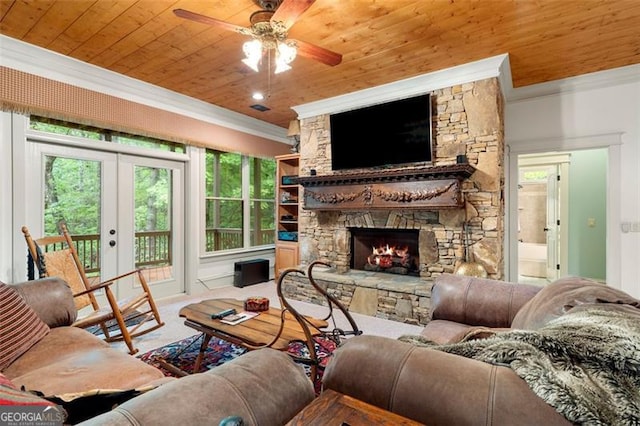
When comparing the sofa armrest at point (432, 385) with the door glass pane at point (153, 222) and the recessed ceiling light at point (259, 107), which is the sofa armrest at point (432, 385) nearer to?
the door glass pane at point (153, 222)

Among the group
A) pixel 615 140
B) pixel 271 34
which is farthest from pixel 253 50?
pixel 615 140

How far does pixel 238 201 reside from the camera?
5512mm

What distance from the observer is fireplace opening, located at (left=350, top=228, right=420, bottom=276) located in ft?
13.5

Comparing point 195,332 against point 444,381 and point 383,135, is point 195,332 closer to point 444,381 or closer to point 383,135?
point 444,381

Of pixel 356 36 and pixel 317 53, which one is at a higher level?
pixel 356 36

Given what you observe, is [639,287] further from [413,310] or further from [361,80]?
[361,80]

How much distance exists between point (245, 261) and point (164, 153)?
2137mm

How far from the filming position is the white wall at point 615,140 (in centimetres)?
352

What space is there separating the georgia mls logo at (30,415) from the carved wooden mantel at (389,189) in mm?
3414

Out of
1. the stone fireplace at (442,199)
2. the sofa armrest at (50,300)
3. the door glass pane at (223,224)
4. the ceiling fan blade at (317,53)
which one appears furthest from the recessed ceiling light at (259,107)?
the sofa armrest at (50,300)

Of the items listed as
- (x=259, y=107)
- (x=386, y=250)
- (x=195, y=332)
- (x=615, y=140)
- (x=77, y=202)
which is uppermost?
(x=259, y=107)

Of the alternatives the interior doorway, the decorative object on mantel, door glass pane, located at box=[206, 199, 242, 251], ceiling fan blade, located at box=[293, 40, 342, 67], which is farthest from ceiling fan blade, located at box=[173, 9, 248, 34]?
the interior doorway

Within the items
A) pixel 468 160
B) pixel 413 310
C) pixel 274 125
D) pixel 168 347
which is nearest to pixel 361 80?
pixel 468 160

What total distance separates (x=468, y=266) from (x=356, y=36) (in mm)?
2572
